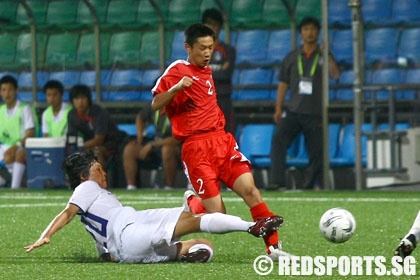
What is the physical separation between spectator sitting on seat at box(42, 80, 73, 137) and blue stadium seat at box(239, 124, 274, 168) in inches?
97.2

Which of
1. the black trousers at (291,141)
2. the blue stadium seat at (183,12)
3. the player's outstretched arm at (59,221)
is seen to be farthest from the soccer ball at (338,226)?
the blue stadium seat at (183,12)

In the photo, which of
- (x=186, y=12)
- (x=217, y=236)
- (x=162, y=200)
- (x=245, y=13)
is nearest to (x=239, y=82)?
(x=245, y=13)

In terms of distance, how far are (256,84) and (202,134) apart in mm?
9173

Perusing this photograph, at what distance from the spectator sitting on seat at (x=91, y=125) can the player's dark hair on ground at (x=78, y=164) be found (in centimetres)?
848

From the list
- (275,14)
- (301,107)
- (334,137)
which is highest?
(275,14)

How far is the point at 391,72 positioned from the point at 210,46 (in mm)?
8356

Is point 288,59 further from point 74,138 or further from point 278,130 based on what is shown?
point 74,138

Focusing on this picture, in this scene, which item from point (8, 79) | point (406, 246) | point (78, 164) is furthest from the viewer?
point (8, 79)

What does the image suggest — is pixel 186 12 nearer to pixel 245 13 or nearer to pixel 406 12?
pixel 245 13

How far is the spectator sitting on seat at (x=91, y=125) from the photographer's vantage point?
17.8 m

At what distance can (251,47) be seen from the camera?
18641 millimetres

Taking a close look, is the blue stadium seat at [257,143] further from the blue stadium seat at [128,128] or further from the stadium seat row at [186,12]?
the blue stadium seat at [128,128]

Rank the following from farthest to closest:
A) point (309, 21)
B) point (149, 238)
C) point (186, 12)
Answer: point (186, 12) < point (309, 21) < point (149, 238)

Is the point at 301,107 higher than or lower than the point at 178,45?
lower
